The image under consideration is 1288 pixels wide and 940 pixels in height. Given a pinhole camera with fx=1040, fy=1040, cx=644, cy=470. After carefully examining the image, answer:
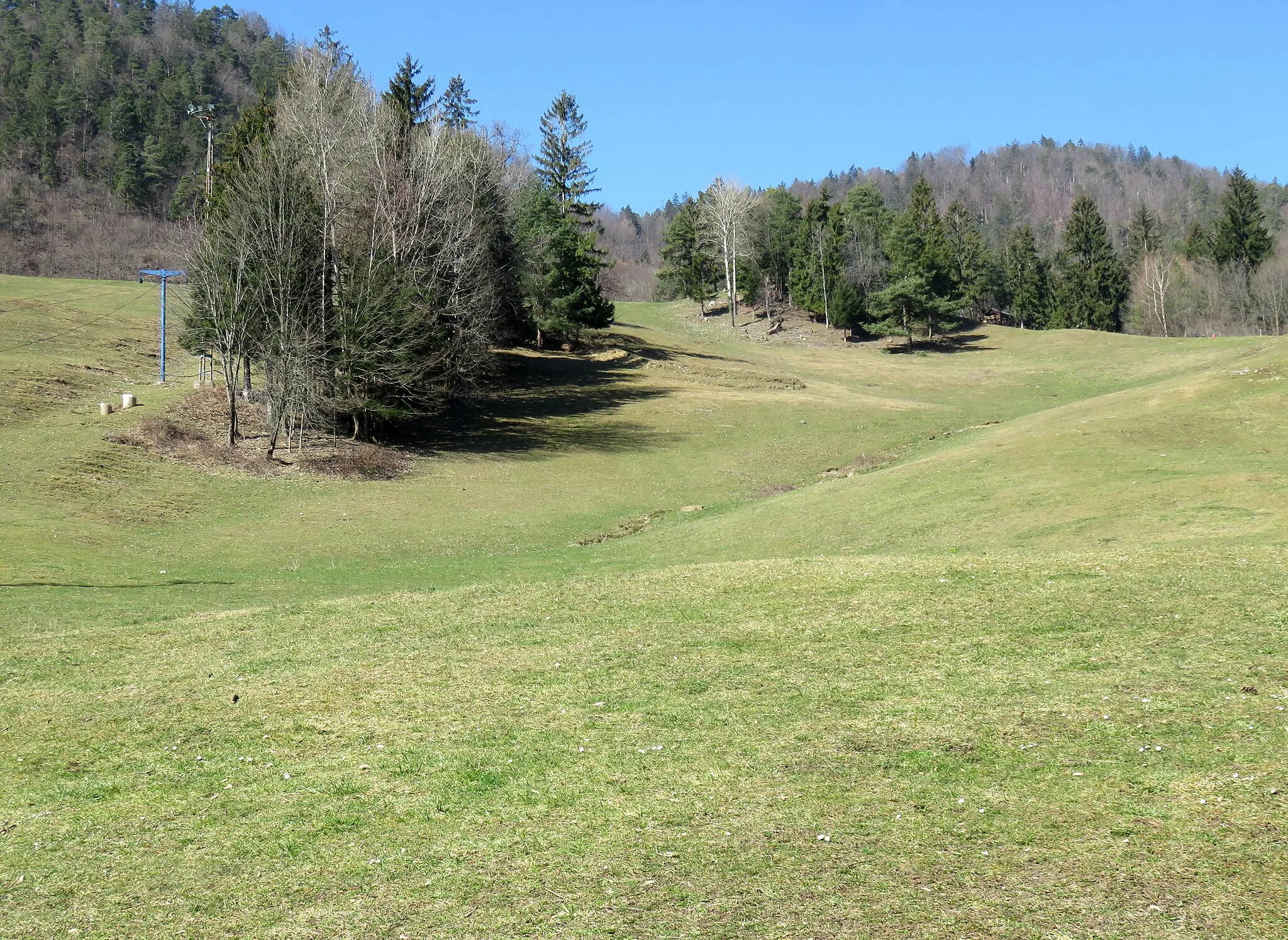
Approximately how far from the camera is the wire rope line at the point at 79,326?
53125 mm

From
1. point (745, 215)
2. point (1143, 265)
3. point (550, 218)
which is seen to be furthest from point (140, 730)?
point (1143, 265)

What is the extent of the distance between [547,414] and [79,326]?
27856 mm

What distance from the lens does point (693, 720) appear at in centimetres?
1099

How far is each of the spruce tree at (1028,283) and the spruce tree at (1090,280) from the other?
3677mm

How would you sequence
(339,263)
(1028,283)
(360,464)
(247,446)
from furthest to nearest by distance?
(1028,283)
(339,263)
(247,446)
(360,464)

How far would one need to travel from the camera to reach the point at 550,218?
2749 inches

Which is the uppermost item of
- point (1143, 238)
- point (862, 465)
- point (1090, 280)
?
point (1143, 238)

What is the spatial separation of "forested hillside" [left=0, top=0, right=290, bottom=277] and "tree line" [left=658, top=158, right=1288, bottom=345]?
51403mm

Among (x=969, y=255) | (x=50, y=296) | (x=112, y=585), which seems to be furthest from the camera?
(x=969, y=255)

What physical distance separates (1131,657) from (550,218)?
6219cm

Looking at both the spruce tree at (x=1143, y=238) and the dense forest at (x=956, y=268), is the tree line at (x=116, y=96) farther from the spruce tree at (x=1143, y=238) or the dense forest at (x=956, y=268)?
the spruce tree at (x=1143, y=238)

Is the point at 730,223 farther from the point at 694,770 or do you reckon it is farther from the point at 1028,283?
the point at 694,770

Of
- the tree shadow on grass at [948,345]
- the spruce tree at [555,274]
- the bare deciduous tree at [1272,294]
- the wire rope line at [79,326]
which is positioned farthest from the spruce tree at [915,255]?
the wire rope line at [79,326]

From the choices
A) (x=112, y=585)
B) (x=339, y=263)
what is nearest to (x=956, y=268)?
(x=339, y=263)
